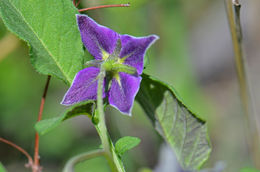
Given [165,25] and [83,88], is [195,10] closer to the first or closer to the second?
[165,25]

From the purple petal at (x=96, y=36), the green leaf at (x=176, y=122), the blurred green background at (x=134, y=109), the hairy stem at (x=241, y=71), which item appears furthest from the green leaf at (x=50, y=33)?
the blurred green background at (x=134, y=109)

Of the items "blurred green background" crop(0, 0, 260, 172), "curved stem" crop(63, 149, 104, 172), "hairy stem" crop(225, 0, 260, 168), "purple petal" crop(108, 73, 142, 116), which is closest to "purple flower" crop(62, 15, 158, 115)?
"purple petal" crop(108, 73, 142, 116)

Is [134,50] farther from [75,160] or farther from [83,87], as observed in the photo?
→ [75,160]

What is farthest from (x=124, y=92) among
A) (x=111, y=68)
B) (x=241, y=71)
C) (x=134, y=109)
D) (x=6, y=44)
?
(x=134, y=109)

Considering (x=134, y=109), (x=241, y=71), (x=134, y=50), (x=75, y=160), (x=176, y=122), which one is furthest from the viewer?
(x=134, y=109)

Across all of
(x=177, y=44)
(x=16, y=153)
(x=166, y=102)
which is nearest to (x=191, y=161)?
(x=166, y=102)

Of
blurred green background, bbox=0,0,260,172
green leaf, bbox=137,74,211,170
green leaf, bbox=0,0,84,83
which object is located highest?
green leaf, bbox=0,0,84,83

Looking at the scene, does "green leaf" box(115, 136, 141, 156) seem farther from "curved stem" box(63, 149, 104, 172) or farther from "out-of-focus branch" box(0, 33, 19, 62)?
"out-of-focus branch" box(0, 33, 19, 62)
